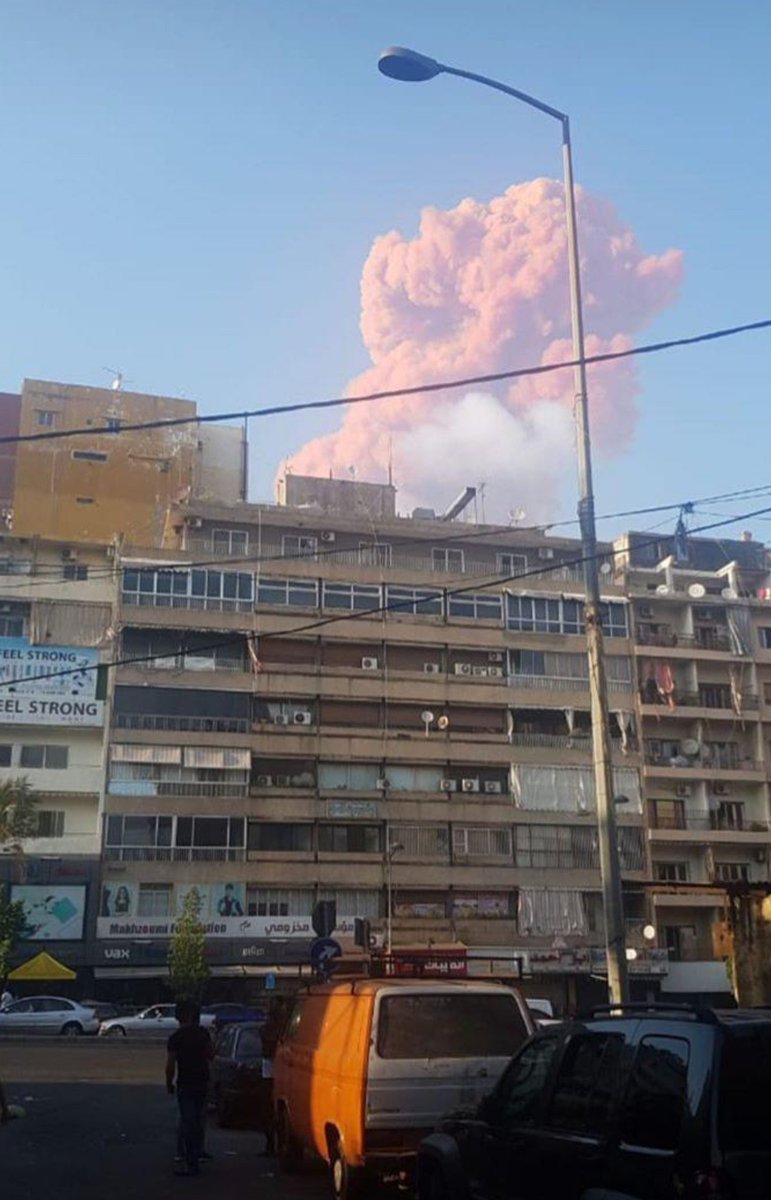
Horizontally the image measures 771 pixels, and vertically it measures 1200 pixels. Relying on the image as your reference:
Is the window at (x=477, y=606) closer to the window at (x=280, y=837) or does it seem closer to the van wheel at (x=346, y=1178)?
the window at (x=280, y=837)

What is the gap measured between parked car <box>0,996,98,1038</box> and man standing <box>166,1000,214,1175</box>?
101 feet

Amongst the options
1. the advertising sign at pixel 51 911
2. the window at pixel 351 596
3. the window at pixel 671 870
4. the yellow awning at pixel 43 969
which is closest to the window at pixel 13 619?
the advertising sign at pixel 51 911

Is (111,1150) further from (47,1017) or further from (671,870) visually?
(671,870)

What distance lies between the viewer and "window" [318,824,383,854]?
52969mm

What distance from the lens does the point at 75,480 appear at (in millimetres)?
65625

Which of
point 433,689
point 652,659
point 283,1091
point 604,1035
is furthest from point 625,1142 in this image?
point 652,659

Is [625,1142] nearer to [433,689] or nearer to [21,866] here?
[21,866]

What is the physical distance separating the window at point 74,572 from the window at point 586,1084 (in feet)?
164

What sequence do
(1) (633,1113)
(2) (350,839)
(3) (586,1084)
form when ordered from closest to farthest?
(1) (633,1113) → (3) (586,1084) → (2) (350,839)

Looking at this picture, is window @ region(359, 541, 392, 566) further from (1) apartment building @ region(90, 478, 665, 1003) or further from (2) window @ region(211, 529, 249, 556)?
(2) window @ region(211, 529, 249, 556)

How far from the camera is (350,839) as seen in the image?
53.2m

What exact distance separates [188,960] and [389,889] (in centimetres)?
940

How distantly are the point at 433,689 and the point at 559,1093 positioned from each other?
49.3m

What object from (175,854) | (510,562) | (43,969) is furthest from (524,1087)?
(510,562)
